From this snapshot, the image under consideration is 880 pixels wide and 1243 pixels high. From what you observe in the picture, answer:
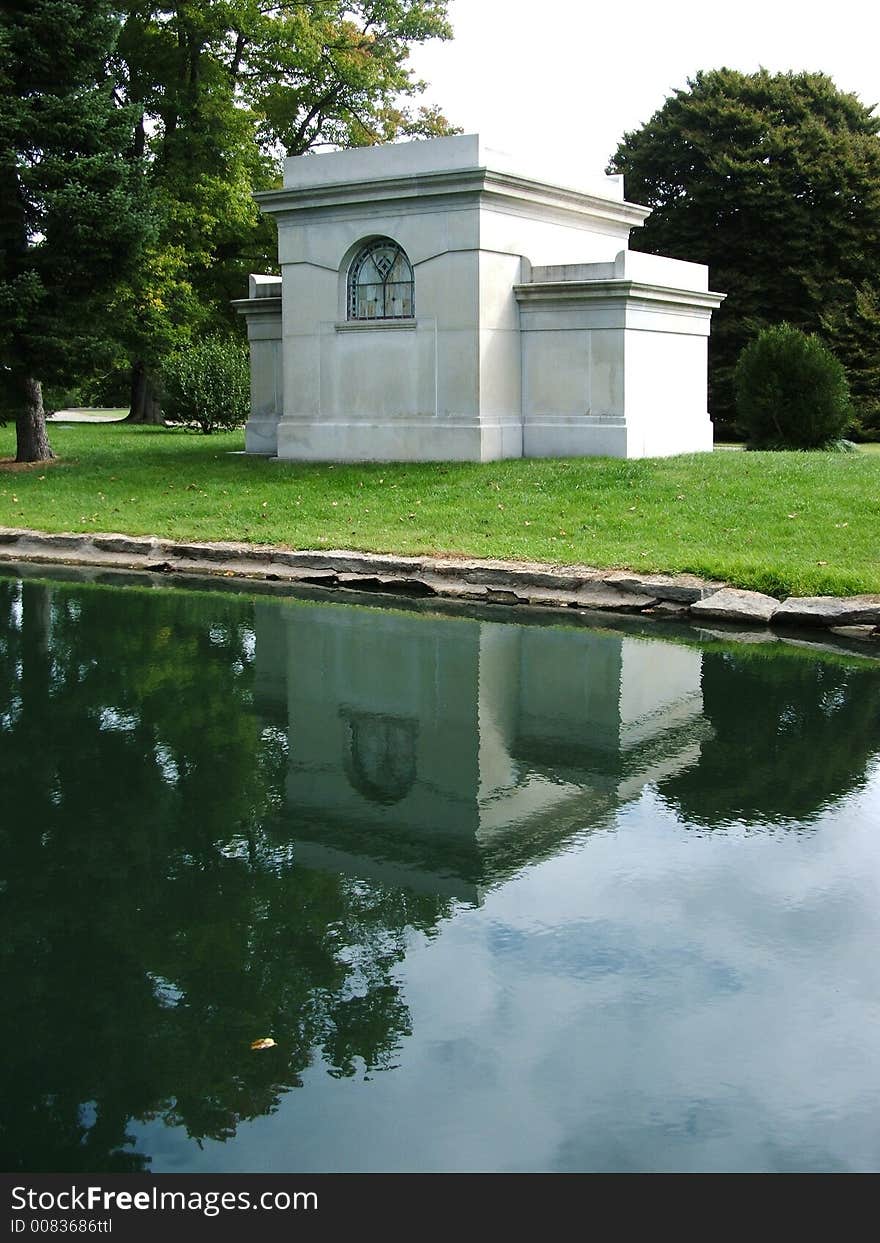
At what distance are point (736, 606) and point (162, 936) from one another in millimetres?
8043

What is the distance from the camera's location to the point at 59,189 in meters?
22.1

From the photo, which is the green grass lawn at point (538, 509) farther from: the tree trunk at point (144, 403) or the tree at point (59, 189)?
the tree trunk at point (144, 403)

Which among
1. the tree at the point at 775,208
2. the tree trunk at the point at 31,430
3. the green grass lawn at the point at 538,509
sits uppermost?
the tree at the point at 775,208

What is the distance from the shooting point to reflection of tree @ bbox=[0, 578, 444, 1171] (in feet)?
13.2

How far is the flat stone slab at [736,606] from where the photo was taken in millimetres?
12078

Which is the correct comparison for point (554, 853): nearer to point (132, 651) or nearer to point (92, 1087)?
point (92, 1087)

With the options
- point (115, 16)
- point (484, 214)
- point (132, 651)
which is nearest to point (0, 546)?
point (132, 651)

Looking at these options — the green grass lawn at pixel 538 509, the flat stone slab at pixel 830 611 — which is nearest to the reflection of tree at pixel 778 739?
the flat stone slab at pixel 830 611

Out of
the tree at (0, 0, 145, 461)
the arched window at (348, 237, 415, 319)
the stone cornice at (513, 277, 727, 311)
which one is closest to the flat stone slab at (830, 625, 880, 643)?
the stone cornice at (513, 277, 727, 311)

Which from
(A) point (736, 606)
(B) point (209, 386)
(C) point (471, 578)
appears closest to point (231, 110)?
(B) point (209, 386)

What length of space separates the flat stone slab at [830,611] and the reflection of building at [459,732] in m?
1.44

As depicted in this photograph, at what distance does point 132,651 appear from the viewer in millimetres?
10703

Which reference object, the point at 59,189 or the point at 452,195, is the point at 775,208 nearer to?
the point at 452,195

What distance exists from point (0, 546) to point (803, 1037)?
46.8 ft
